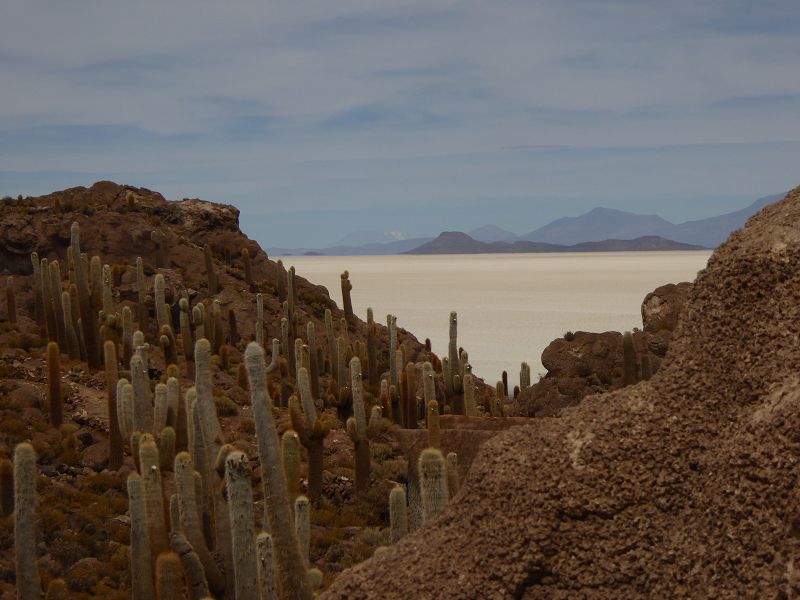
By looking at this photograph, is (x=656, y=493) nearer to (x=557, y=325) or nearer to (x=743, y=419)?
(x=743, y=419)

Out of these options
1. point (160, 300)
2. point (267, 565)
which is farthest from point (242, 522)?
point (160, 300)

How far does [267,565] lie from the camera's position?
19.6 feet

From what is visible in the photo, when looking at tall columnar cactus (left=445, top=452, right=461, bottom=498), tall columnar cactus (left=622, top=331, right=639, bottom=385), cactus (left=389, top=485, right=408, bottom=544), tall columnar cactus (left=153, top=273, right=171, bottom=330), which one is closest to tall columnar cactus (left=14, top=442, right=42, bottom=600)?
cactus (left=389, top=485, right=408, bottom=544)

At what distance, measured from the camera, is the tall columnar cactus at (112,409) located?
1320cm

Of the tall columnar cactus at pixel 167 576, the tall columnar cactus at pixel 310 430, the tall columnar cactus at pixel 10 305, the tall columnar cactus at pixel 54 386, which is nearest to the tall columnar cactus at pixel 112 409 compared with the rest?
the tall columnar cactus at pixel 54 386

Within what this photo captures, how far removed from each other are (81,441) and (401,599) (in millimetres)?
11843

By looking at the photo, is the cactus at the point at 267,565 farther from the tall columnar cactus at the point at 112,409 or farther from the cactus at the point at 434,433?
the tall columnar cactus at the point at 112,409

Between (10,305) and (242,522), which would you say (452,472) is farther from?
(10,305)

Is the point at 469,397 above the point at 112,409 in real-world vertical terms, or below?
above

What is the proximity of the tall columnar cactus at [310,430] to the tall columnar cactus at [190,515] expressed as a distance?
349cm

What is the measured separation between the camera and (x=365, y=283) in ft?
288

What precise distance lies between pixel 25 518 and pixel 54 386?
7158 mm

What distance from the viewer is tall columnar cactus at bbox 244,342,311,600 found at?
18.9ft

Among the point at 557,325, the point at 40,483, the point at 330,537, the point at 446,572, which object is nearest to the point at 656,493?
the point at 446,572
